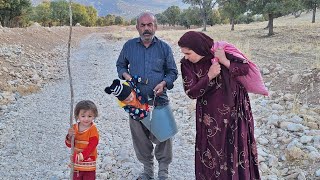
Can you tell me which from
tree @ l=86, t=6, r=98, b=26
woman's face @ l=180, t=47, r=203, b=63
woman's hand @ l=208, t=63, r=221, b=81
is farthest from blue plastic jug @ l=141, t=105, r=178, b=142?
tree @ l=86, t=6, r=98, b=26

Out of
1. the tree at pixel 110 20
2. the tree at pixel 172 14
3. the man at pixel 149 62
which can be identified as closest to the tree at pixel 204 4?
the tree at pixel 110 20

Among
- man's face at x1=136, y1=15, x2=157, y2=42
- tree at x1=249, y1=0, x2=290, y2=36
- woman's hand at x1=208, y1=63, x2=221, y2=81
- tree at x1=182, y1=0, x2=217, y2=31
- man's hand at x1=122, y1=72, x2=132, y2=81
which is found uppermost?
tree at x1=182, y1=0, x2=217, y2=31

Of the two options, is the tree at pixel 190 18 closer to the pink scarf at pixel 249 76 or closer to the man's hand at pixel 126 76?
the man's hand at pixel 126 76

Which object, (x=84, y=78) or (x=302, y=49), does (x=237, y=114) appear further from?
(x=302, y=49)

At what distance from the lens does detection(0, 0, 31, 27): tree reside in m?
25.6

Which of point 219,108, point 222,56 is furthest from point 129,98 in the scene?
point 222,56

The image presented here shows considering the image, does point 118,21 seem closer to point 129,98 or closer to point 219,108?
point 129,98

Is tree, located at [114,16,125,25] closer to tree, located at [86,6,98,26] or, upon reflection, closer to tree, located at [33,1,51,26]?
tree, located at [86,6,98,26]

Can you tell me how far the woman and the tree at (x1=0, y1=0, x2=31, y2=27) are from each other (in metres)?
24.2

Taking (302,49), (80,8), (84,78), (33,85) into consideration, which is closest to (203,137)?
(33,85)

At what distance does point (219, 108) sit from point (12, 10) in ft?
87.5

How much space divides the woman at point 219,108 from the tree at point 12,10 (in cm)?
2420

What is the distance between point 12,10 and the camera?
26.8m

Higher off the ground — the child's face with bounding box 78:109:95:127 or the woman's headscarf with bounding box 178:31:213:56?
the woman's headscarf with bounding box 178:31:213:56
